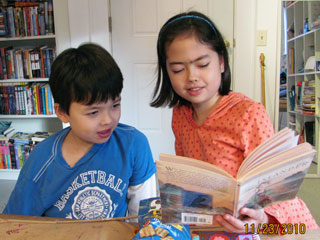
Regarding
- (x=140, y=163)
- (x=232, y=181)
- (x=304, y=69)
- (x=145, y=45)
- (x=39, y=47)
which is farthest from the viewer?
(x=304, y=69)

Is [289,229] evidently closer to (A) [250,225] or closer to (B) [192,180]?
(A) [250,225]

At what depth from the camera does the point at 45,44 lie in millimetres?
2547

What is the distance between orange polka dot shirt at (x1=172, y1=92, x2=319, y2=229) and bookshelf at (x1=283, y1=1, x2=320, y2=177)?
183cm

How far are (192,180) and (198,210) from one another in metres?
0.08

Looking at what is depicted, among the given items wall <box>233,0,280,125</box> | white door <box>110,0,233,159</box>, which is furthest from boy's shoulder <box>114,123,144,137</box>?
wall <box>233,0,280,125</box>

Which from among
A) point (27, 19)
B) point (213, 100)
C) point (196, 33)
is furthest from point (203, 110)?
point (27, 19)

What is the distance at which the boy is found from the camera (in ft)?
2.32

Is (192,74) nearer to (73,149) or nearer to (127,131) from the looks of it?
(127,131)

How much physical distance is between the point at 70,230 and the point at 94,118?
0.29m

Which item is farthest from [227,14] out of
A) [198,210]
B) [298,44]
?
[198,210]

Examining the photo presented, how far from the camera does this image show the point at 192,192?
1.59 feet

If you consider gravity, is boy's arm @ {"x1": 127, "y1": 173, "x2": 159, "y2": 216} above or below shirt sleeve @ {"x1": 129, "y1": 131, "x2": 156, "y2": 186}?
below

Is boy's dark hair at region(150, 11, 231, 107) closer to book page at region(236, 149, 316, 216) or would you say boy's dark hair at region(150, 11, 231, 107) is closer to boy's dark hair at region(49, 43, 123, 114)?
boy's dark hair at region(49, 43, 123, 114)

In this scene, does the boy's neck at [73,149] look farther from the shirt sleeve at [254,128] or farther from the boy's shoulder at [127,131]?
the shirt sleeve at [254,128]
